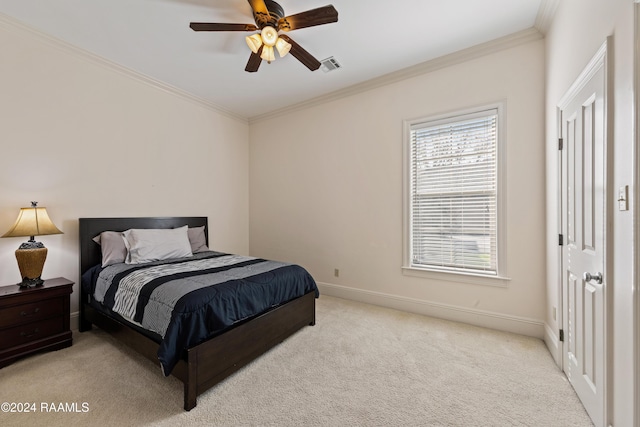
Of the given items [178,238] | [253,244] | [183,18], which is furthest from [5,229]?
[253,244]

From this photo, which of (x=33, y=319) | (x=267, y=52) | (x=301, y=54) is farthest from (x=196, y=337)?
(x=301, y=54)

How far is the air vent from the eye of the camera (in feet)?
10.1

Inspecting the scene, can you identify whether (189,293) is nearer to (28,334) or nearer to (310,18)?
(28,334)

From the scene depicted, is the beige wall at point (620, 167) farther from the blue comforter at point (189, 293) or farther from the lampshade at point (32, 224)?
the lampshade at point (32, 224)

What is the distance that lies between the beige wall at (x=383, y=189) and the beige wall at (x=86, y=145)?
111cm

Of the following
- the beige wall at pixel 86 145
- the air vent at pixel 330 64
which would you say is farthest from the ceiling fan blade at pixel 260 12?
the beige wall at pixel 86 145

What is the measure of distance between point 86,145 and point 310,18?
2.79 m

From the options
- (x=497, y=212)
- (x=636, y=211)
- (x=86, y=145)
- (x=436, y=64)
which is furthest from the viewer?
(x=436, y=64)

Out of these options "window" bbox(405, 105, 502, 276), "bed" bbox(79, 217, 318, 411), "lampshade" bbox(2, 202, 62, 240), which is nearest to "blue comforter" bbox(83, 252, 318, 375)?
"bed" bbox(79, 217, 318, 411)

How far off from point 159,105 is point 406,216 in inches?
140

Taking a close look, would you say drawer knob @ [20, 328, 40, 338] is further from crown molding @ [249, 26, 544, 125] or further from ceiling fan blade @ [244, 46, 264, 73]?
crown molding @ [249, 26, 544, 125]

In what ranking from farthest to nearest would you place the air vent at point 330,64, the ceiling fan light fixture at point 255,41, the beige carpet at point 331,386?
the air vent at point 330,64
the ceiling fan light fixture at point 255,41
the beige carpet at point 331,386

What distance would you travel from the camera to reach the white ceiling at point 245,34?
229 cm

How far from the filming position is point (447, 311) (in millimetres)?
3057
